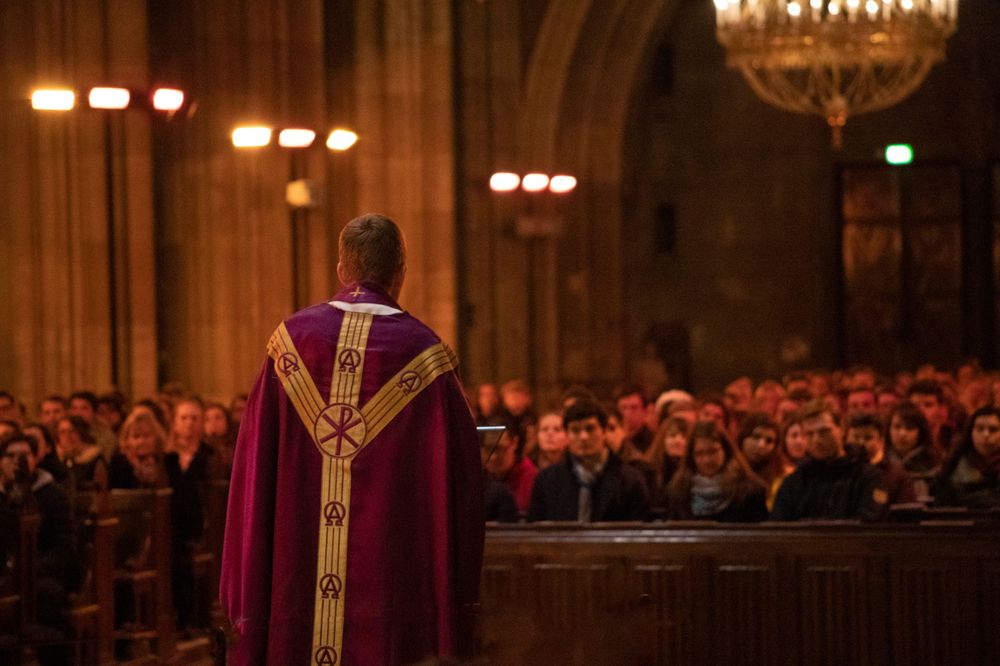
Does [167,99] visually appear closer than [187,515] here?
No

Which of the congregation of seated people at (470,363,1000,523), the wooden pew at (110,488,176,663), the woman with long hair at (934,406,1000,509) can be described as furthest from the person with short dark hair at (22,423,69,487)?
the woman with long hair at (934,406,1000,509)

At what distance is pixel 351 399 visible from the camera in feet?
17.8

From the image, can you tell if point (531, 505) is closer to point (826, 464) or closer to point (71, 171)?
point (826, 464)

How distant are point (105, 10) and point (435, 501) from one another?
1055cm

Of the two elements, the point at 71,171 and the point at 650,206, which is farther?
the point at 650,206

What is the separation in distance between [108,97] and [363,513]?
26.5 ft

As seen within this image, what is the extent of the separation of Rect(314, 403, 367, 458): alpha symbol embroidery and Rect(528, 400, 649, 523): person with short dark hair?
4.12 meters

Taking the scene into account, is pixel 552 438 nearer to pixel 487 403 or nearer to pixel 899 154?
pixel 487 403

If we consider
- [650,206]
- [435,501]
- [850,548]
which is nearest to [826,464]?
[850,548]

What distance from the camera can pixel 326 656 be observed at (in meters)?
5.37

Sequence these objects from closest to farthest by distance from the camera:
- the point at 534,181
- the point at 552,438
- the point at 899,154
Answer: the point at 552,438 < the point at 534,181 < the point at 899,154

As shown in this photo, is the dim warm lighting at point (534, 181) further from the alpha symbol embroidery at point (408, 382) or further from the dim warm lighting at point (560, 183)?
the alpha symbol embroidery at point (408, 382)

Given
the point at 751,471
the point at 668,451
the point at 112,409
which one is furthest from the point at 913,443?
the point at 112,409

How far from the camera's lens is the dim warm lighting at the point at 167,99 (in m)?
13.1
